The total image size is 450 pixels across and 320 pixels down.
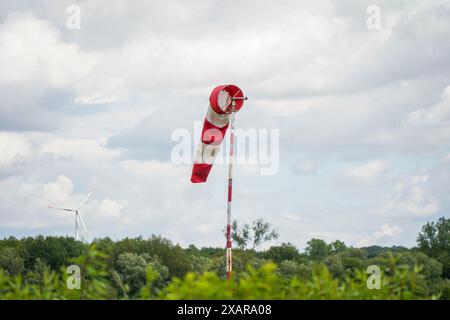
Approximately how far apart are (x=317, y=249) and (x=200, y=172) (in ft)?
312

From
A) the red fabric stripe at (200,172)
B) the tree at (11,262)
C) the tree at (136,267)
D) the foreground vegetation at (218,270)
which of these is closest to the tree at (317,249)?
the foreground vegetation at (218,270)

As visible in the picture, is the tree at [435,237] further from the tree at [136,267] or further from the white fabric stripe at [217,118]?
the white fabric stripe at [217,118]

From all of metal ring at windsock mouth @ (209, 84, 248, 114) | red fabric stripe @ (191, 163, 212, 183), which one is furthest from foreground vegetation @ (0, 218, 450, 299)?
metal ring at windsock mouth @ (209, 84, 248, 114)

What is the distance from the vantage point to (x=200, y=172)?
3638cm

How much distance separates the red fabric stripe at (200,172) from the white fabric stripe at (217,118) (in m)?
2.12

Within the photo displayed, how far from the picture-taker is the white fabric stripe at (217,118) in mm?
34406

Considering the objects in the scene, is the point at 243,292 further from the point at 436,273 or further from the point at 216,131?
the point at 436,273

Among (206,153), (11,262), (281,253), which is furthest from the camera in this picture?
(281,253)

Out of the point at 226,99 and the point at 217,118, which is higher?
the point at 226,99

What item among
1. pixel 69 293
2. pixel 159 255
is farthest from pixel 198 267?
pixel 69 293

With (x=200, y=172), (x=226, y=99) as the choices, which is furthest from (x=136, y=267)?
(x=226, y=99)

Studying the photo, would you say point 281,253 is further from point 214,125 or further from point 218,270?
point 214,125

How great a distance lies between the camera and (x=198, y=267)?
4621 inches
